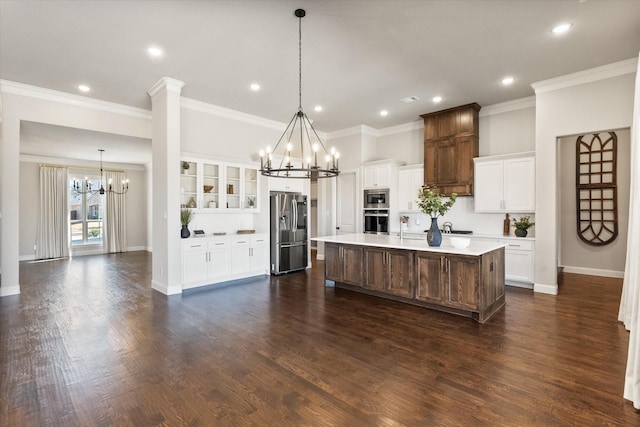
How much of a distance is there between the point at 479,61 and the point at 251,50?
9.79 ft

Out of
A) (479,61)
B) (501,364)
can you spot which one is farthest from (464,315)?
(479,61)

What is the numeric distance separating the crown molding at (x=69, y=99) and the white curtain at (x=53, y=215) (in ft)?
16.1

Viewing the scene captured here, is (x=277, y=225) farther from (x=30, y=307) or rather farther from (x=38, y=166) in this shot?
(x=38, y=166)

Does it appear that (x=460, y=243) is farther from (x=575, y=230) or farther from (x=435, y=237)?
(x=575, y=230)

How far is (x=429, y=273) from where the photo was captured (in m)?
4.19

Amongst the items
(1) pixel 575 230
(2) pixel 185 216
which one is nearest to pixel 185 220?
(2) pixel 185 216

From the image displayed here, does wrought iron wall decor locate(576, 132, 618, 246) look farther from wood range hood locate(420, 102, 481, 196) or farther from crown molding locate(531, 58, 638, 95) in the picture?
wood range hood locate(420, 102, 481, 196)

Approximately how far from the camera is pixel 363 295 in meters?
4.98

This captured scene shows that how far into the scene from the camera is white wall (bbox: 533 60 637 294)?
14.5 ft

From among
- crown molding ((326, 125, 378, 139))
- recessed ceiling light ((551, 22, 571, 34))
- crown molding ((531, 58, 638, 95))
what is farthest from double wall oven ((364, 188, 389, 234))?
recessed ceiling light ((551, 22, 571, 34))

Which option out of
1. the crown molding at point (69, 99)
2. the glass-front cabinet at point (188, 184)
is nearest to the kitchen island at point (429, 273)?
the glass-front cabinet at point (188, 184)

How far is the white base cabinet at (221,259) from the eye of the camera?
5305 millimetres

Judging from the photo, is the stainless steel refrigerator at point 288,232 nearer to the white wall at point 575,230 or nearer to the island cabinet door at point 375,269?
the island cabinet door at point 375,269

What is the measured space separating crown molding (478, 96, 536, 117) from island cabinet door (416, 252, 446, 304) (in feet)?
12.2
